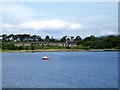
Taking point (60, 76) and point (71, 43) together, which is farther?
point (71, 43)

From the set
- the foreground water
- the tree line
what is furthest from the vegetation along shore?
the foreground water

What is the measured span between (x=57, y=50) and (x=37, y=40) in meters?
18.3

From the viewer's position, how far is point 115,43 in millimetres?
128375

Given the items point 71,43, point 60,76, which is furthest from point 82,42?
point 60,76

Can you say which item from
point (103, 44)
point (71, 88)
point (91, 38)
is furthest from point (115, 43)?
point (71, 88)

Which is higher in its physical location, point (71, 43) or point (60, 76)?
point (71, 43)

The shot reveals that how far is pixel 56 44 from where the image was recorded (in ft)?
482

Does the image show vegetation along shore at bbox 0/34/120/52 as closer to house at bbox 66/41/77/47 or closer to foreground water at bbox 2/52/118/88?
house at bbox 66/41/77/47

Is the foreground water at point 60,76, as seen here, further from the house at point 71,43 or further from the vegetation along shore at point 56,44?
the house at point 71,43

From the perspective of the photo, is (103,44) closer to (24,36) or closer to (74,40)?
(74,40)

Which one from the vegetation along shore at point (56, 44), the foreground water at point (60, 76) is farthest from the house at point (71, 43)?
the foreground water at point (60, 76)

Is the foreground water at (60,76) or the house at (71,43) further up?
the house at (71,43)

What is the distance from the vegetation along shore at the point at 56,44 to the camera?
131m

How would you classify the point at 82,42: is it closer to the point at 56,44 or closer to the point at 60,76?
the point at 56,44
